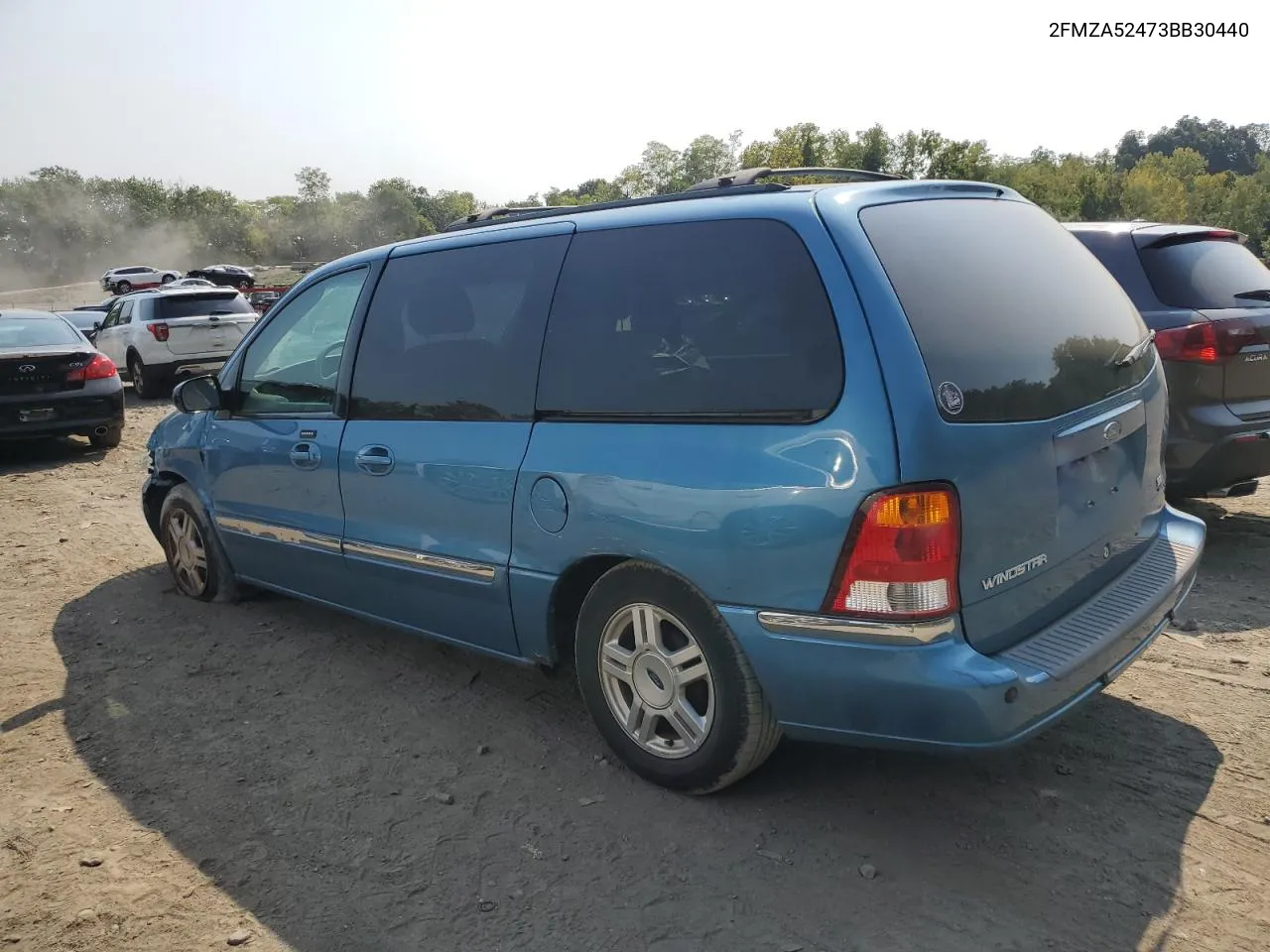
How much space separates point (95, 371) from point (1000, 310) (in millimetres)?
10269

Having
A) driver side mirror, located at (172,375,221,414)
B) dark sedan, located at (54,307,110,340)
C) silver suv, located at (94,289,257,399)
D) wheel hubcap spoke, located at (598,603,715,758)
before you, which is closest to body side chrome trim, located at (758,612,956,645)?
wheel hubcap spoke, located at (598,603,715,758)

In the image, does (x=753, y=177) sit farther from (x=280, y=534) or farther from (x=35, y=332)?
(x=35, y=332)

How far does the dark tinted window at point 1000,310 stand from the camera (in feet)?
8.60

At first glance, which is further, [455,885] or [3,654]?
→ [3,654]

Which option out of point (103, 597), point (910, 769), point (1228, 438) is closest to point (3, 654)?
point (103, 597)

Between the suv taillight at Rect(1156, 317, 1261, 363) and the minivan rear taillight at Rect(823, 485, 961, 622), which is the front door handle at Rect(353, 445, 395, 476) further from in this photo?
the suv taillight at Rect(1156, 317, 1261, 363)

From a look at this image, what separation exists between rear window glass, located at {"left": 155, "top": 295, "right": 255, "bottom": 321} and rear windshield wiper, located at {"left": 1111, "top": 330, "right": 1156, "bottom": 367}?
14584mm

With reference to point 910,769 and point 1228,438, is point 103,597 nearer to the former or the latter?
point 910,769

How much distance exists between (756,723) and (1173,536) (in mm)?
1830

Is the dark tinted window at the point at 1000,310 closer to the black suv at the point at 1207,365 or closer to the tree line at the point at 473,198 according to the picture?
the black suv at the point at 1207,365

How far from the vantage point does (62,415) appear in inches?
393

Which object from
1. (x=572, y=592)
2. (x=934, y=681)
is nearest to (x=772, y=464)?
(x=934, y=681)

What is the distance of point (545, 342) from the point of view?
3371 mm

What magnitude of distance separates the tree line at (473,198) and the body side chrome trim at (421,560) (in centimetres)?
3798
